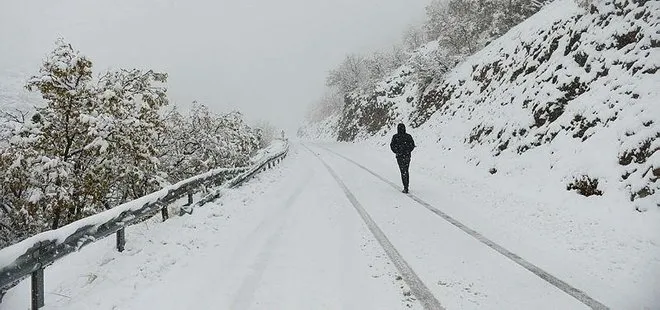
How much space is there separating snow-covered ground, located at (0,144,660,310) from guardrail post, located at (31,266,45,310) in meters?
0.25

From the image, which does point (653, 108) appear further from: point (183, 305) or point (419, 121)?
point (419, 121)

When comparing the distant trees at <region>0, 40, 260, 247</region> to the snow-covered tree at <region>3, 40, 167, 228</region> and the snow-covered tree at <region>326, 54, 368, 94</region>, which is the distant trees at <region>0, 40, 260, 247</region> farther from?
the snow-covered tree at <region>326, 54, 368, 94</region>

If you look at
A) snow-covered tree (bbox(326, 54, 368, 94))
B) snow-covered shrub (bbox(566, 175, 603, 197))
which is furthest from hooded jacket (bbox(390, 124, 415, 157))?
snow-covered tree (bbox(326, 54, 368, 94))

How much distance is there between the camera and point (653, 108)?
897 centimetres

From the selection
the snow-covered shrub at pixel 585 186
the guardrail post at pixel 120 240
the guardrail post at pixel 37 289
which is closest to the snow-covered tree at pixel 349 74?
the snow-covered shrub at pixel 585 186

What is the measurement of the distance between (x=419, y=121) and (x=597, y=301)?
27.4 metres

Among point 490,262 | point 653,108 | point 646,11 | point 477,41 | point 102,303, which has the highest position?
point 477,41

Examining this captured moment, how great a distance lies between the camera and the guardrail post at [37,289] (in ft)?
15.9

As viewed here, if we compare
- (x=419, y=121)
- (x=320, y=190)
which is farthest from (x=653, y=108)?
(x=419, y=121)

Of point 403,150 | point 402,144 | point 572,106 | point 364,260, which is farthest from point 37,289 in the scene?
point 572,106

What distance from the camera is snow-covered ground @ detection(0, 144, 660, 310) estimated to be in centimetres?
506

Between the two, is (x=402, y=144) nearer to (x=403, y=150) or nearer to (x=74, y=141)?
(x=403, y=150)

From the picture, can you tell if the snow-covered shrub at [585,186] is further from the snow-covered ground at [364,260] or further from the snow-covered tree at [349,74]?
the snow-covered tree at [349,74]

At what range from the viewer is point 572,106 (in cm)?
1255
